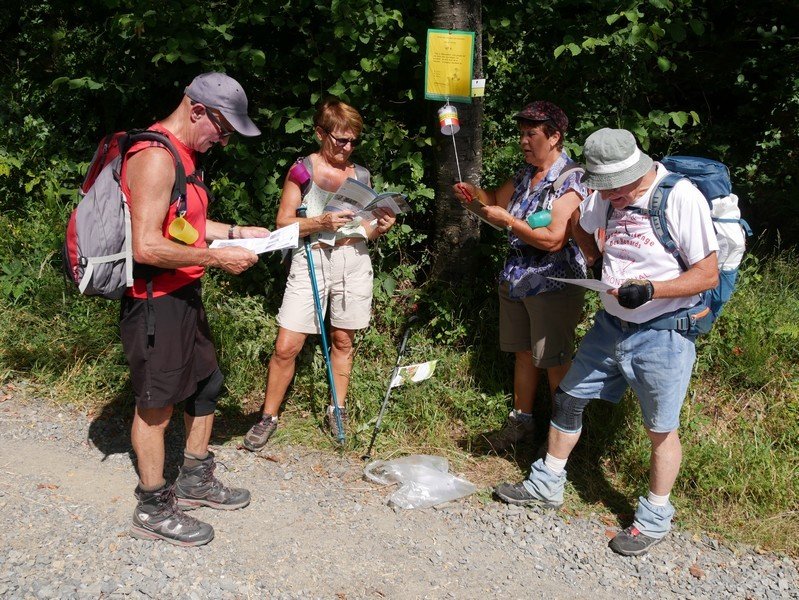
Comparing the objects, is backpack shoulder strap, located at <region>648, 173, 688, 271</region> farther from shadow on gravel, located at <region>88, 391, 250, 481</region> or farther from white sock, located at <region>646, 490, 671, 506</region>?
shadow on gravel, located at <region>88, 391, 250, 481</region>

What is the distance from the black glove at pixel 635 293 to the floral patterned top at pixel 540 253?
806 millimetres

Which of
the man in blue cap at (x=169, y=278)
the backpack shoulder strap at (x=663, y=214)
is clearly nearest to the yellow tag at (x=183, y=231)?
the man in blue cap at (x=169, y=278)

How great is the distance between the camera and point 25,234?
19.1 feet

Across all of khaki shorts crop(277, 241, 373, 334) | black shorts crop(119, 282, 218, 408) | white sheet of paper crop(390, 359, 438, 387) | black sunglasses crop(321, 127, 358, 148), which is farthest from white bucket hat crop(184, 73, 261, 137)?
white sheet of paper crop(390, 359, 438, 387)

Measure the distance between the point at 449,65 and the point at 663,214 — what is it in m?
1.73

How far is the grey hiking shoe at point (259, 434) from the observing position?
4535mm

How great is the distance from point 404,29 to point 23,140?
3.19 metres

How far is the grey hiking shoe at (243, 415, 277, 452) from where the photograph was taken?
454 cm

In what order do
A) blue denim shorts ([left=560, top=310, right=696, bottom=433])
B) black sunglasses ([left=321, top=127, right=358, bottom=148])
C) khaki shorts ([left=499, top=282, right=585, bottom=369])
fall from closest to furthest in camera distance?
blue denim shorts ([left=560, top=310, right=696, bottom=433]), khaki shorts ([left=499, top=282, right=585, bottom=369]), black sunglasses ([left=321, top=127, right=358, bottom=148])

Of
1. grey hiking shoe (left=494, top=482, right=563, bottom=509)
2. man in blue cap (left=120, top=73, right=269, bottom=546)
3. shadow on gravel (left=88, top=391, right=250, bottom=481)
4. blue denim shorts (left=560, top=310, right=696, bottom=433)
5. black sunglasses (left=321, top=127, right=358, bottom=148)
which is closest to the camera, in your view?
man in blue cap (left=120, top=73, right=269, bottom=546)

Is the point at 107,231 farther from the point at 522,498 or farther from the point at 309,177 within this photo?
the point at 522,498

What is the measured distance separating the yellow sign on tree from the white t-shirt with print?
4.24ft

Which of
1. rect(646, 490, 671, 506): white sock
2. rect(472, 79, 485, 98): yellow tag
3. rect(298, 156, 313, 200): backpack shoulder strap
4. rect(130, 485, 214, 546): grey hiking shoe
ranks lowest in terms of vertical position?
rect(130, 485, 214, 546): grey hiking shoe

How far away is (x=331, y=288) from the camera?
4590 mm
